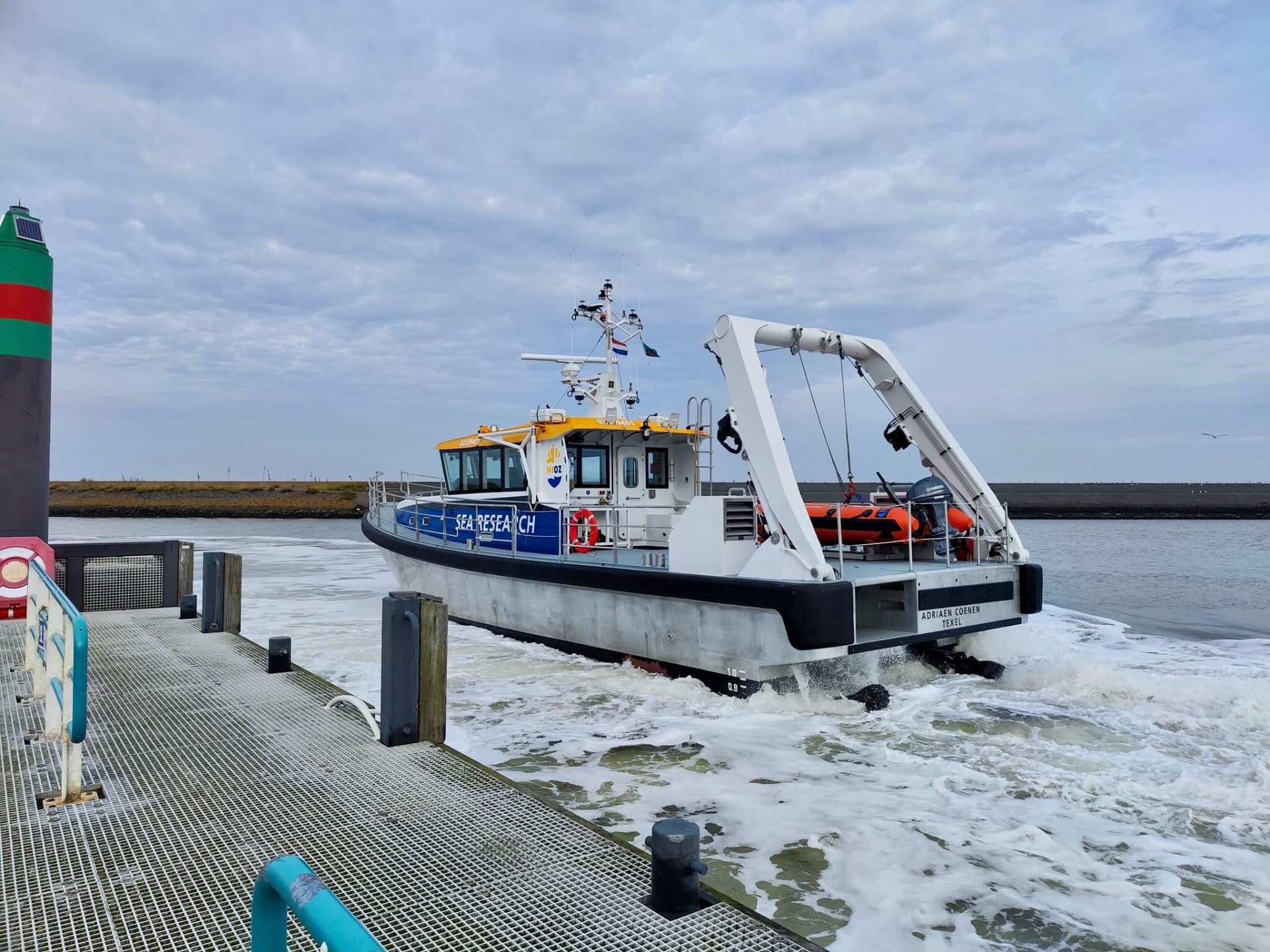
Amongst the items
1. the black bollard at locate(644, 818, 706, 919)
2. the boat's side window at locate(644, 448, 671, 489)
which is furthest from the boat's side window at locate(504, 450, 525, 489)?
the black bollard at locate(644, 818, 706, 919)

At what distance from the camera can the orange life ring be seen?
30.0 ft

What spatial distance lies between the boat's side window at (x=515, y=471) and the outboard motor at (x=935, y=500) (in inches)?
189

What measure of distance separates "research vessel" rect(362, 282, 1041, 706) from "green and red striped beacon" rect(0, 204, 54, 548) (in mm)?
4570

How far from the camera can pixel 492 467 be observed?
428 inches

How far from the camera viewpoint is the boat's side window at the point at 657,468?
1084 cm

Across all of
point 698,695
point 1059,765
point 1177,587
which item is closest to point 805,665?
point 698,695

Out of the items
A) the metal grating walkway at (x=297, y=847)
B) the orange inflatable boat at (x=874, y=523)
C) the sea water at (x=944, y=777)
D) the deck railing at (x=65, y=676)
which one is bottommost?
the sea water at (x=944, y=777)

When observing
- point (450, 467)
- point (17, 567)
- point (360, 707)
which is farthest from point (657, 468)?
point (17, 567)

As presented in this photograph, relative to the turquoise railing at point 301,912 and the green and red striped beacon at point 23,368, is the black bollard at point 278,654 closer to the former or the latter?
the green and red striped beacon at point 23,368

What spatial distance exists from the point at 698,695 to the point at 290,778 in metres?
4.01

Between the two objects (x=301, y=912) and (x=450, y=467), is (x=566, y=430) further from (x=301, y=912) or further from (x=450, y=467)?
(x=301, y=912)

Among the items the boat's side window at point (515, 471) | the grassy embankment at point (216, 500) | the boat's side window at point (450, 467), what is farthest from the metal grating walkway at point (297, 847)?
the grassy embankment at point (216, 500)

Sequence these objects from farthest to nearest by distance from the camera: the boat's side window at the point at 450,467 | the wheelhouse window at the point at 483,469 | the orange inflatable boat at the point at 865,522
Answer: the boat's side window at the point at 450,467 → the wheelhouse window at the point at 483,469 → the orange inflatable boat at the point at 865,522

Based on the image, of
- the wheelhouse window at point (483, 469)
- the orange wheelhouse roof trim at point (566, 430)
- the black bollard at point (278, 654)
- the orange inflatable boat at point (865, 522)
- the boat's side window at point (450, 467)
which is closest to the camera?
the black bollard at point (278, 654)
